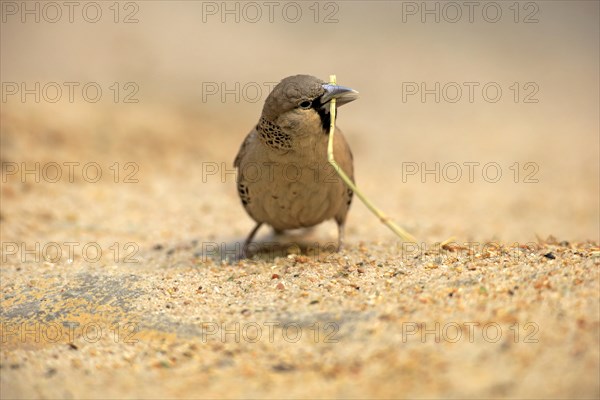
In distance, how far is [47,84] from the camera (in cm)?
1041

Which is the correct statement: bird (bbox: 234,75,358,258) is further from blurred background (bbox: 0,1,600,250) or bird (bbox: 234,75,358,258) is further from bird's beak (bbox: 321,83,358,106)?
blurred background (bbox: 0,1,600,250)

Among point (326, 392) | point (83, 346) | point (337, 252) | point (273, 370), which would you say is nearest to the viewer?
point (326, 392)

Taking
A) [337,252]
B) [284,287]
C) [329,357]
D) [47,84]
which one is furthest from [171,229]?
[47,84]

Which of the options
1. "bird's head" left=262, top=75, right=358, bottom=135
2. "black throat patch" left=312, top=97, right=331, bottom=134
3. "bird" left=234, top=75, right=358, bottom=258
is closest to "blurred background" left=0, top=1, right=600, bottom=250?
"bird" left=234, top=75, right=358, bottom=258

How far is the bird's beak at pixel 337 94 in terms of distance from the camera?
413 centimetres

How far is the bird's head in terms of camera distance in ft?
13.6

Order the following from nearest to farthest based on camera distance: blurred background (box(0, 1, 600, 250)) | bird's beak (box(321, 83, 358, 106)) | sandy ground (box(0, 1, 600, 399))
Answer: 1. sandy ground (box(0, 1, 600, 399))
2. bird's beak (box(321, 83, 358, 106))
3. blurred background (box(0, 1, 600, 250))

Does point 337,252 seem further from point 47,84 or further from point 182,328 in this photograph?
point 47,84

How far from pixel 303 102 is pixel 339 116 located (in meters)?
7.49

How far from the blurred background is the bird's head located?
2.24m

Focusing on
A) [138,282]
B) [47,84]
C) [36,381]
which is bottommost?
[36,381]

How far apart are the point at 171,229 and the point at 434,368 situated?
451cm

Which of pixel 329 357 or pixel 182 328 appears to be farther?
pixel 182 328

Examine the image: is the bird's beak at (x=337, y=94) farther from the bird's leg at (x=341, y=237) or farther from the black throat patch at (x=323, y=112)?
the bird's leg at (x=341, y=237)
